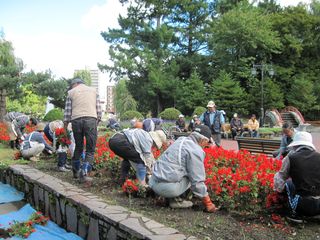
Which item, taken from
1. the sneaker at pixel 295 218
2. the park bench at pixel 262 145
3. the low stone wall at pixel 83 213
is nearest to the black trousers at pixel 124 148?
the low stone wall at pixel 83 213

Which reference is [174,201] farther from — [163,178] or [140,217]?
[140,217]

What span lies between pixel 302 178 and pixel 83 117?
132 inches

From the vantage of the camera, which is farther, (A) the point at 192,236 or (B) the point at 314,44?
(B) the point at 314,44

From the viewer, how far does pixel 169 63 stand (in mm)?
36719

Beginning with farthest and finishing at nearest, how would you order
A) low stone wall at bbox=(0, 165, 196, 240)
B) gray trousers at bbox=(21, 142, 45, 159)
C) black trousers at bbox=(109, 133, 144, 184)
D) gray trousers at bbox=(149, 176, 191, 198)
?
gray trousers at bbox=(21, 142, 45, 159) → black trousers at bbox=(109, 133, 144, 184) → gray trousers at bbox=(149, 176, 191, 198) → low stone wall at bbox=(0, 165, 196, 240)

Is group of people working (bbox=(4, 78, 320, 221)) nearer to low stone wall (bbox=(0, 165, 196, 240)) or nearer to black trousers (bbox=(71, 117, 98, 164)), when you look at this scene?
black trousers (bbox=(71, 117, 98, 164))

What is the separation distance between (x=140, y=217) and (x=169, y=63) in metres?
33.3

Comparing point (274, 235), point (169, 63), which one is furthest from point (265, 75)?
point (274, 235)

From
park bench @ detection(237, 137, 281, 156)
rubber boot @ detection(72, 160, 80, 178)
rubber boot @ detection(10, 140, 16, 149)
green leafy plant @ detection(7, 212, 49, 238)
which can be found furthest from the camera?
rubber boot @ detection(10, 140, 16, 149)

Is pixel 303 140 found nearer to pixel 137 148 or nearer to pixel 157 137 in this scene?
pixel 137 148

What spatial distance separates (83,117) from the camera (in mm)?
5836

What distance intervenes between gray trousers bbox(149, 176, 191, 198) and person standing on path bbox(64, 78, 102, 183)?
1.75 m

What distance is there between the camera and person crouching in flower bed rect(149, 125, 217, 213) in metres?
4.35

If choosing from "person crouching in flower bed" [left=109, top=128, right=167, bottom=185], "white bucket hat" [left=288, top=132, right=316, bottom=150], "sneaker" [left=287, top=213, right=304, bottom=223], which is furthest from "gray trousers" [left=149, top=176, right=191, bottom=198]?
"white bucket hat" [left=288, top=132, right=316, bottom=150]
